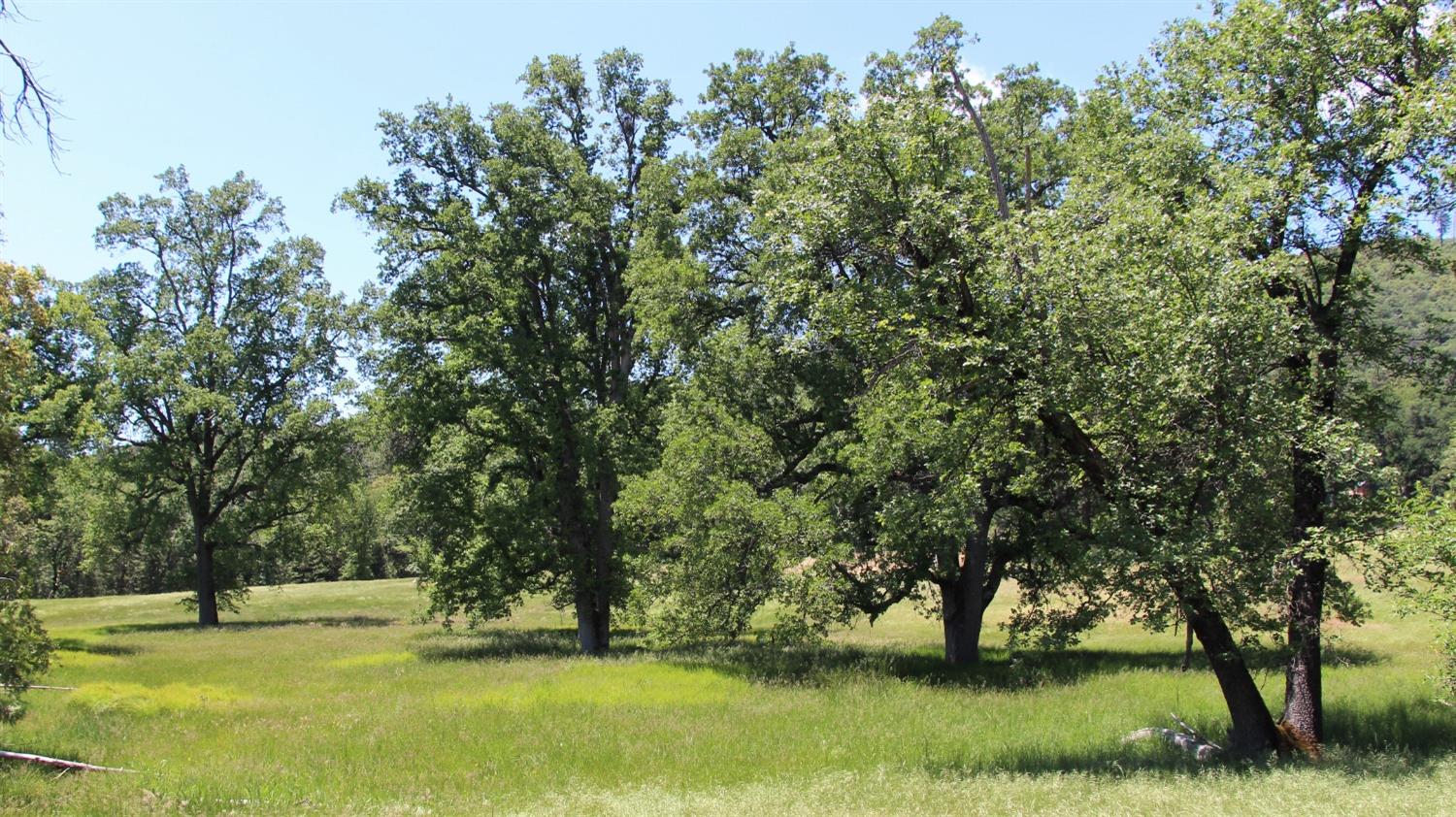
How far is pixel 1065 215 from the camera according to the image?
40.0 feet

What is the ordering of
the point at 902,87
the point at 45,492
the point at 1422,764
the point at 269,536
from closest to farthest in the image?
the point at 1422,764, the point at 902,87, the point at 45,492, the point at 269,536

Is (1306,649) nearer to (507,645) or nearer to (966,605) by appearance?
(966,605)

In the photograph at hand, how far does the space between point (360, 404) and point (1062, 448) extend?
73.0 ft

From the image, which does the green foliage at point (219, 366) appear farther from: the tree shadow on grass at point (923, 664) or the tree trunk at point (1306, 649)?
the tree trunk at point (1306, 649)

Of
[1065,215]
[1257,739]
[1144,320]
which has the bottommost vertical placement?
[1257,739]

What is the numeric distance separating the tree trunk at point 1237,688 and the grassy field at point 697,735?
87cm

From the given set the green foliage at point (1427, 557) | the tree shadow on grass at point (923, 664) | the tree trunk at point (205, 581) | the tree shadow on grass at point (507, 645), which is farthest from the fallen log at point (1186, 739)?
the tree trunk at point (205, 581)

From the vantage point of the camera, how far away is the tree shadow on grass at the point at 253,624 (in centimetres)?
3669

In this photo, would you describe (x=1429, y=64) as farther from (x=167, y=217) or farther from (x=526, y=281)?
(x=167, y=217)

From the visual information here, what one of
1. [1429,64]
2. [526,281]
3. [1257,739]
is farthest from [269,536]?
[1429,64]

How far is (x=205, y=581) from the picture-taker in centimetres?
3994

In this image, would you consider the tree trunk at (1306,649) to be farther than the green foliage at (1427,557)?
Yes

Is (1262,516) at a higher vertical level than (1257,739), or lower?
higher

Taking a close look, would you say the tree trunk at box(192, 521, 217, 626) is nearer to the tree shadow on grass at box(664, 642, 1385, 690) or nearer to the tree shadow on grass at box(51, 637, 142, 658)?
the tree shadow on grass at box(51, 637, 142, 658)
